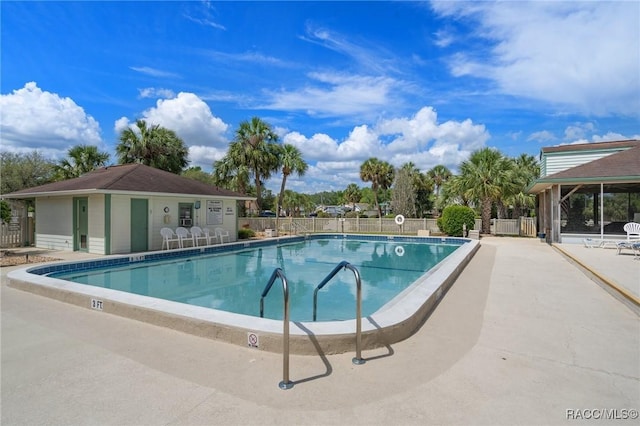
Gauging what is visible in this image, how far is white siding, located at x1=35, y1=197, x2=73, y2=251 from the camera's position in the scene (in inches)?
538

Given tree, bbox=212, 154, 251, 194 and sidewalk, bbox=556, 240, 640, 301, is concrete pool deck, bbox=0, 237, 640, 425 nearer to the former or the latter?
sidewalk, bbox=556, 240, 640, 301

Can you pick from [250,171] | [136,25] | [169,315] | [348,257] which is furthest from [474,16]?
[250,171]

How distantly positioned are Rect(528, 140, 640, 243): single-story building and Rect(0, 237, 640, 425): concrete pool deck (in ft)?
39.8

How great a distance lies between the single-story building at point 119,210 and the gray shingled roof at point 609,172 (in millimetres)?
15439

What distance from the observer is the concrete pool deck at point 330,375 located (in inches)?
104

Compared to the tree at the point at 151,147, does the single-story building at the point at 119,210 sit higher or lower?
lower

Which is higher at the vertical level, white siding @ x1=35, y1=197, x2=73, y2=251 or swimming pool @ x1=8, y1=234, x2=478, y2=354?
white siding @ x1=35, y1=197, x2=73, y2=251

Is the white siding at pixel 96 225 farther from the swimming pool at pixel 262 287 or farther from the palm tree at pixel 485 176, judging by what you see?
the palm tree at pixel 485 176

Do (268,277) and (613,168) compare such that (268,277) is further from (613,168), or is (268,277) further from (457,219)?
(613,168)

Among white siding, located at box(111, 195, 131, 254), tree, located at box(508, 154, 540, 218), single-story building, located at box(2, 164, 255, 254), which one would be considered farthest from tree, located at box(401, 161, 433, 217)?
white siding, located at box(111, 195, 131, 254)

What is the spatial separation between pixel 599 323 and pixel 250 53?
14.7 meters

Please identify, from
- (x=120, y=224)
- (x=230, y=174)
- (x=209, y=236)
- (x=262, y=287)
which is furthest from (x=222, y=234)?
(x=230, y=174)

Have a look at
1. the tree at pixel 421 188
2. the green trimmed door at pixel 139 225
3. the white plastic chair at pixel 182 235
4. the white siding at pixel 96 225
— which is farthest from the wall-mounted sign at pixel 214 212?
the tree at pixel 421 188

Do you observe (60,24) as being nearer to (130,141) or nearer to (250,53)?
(250,53)
